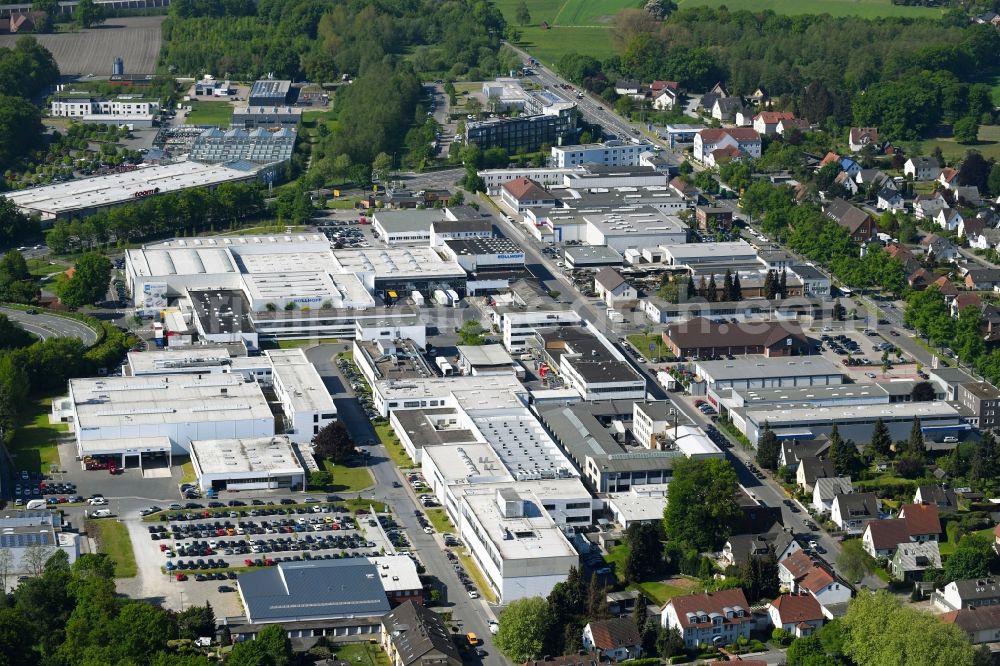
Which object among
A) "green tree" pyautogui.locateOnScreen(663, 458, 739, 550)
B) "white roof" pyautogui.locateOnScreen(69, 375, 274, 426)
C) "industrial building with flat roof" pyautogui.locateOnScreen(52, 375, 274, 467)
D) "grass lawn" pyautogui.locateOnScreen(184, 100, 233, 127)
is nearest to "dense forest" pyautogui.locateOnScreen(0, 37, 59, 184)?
"grass lawn" pyautogui.locateOnScreen(184, 100, 233, 127)

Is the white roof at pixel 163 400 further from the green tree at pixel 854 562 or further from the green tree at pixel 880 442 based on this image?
the green tree at pixel 880 442

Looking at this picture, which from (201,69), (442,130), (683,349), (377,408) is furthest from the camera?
(201,69)

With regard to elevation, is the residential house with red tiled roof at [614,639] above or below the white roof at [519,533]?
below

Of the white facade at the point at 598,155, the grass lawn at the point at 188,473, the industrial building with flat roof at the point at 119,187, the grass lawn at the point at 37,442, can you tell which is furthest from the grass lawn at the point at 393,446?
the white facade at the point at 598,155

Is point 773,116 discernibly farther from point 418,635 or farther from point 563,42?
point 418,635

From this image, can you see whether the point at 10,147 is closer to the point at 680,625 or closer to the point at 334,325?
the point at 334,325

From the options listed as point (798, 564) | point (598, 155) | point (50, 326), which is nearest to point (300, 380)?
point (50, 326)

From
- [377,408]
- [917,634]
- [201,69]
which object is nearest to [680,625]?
[917,634]
